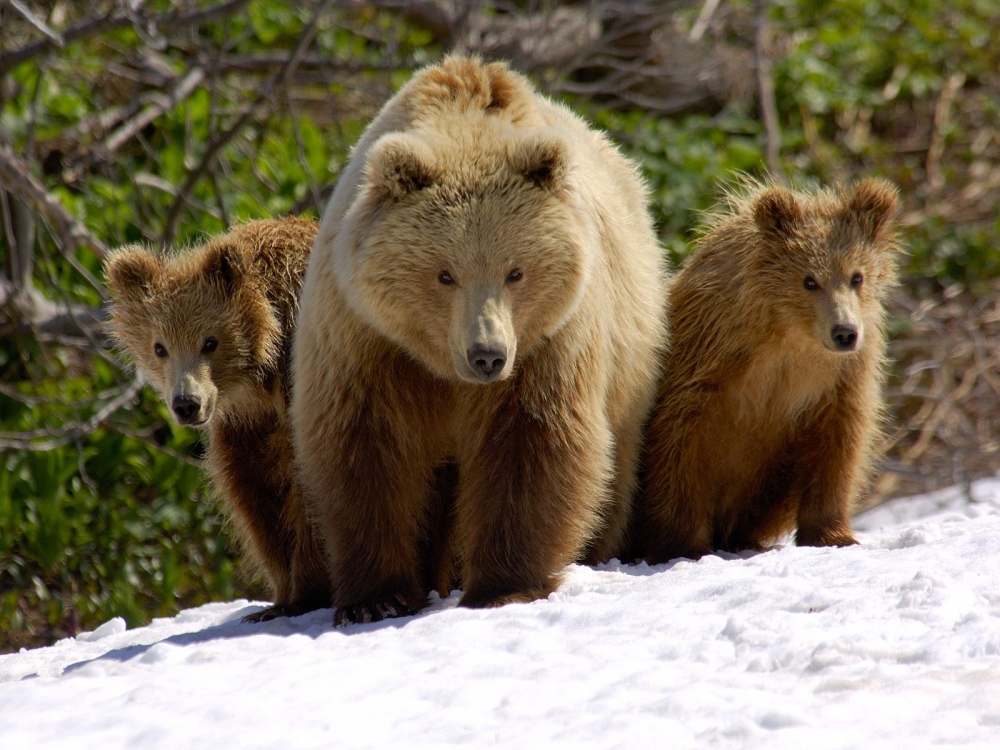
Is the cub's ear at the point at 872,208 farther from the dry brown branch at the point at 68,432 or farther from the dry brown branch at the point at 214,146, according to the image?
the dry brown branch at the point at 68,432

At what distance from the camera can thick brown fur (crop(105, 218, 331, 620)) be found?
4.84 metres

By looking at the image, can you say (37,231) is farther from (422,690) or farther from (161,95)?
(422,690)

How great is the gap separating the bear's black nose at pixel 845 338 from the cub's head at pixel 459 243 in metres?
1.11

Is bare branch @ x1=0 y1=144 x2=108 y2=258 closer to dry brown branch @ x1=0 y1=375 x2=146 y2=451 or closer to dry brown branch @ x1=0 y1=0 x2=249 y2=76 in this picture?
dry brown branch @ x1=0 y1=0 x2=249 y2=76

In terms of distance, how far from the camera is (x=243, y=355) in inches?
192

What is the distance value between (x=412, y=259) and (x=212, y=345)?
3.39 ft

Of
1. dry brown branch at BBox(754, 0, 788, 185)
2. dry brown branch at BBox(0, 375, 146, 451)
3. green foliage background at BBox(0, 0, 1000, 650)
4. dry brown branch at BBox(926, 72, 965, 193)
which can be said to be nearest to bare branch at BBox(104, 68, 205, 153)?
green foliage background at BBox(0, 0, 1000, 650)

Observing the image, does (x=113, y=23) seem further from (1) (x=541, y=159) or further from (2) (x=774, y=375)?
(2) (x=774, y=375)

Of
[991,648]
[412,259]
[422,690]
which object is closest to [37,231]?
[412,259]

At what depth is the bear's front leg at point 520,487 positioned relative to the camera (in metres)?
4.49

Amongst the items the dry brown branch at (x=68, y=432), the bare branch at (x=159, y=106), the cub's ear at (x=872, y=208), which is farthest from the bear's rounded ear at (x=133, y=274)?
the bare branch at (x=159, y=106)

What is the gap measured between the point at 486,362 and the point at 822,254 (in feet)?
5.80

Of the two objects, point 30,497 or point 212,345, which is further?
point 30,497

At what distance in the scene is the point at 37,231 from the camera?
8.75 meters
